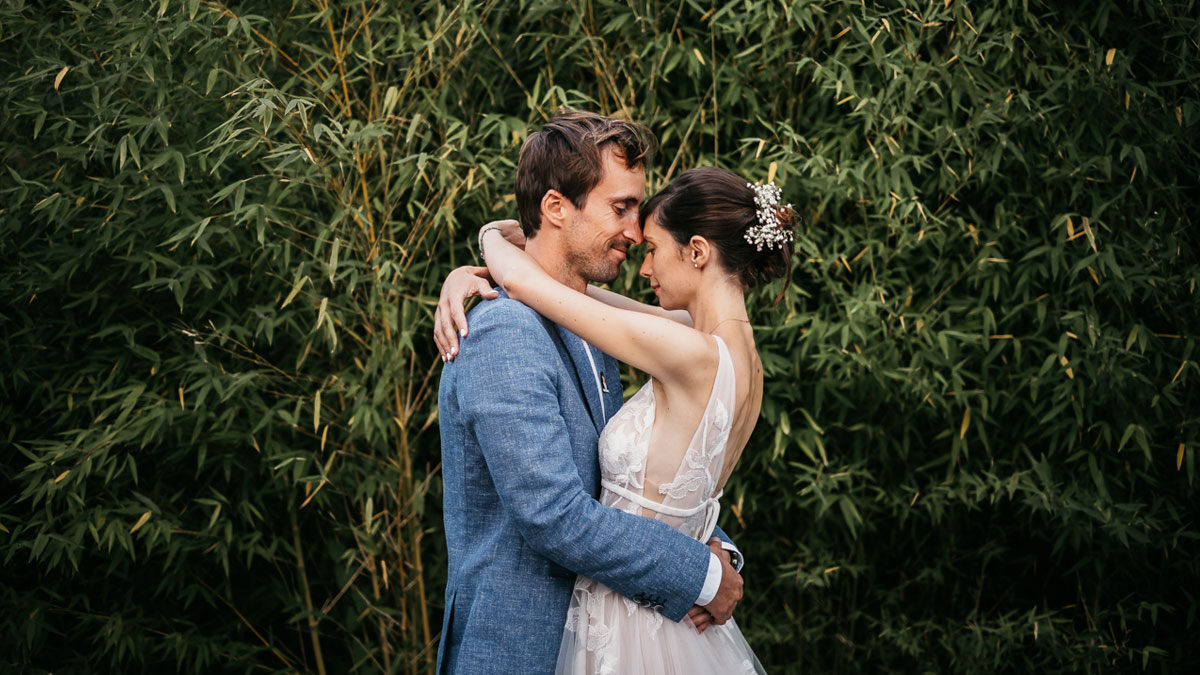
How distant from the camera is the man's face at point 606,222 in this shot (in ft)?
6.32

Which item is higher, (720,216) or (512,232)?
(720,216)

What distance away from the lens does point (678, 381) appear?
5.88ft

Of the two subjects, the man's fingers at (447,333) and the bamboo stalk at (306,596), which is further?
the bamboo stalk at (306,596)

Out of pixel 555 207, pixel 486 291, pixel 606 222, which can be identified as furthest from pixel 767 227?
pixel 486 291

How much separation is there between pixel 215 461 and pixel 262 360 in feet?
1.31

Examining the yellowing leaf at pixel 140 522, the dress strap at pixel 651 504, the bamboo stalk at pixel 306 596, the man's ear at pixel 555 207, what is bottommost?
the bamboo stalk at pixel 306 596

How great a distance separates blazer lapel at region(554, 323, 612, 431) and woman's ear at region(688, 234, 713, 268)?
29 centimetres

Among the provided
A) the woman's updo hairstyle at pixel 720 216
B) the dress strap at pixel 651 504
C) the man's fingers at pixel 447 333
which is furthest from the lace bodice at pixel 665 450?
the man's fingers at pixel 447 333

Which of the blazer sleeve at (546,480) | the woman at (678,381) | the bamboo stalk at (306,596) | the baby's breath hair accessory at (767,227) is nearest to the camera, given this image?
the blazer sleeve at (546,480)

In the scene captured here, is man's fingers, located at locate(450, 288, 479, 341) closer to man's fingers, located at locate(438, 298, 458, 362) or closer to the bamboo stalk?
man's fingers, located at locate(438, 298, 458, 362)

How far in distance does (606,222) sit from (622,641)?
2.65 ft

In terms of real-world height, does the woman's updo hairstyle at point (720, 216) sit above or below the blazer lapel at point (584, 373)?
above

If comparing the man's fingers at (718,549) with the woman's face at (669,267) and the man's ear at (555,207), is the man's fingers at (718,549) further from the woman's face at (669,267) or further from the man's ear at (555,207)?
the man's ear at (555,207)

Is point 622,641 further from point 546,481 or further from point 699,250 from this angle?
point 699,250
